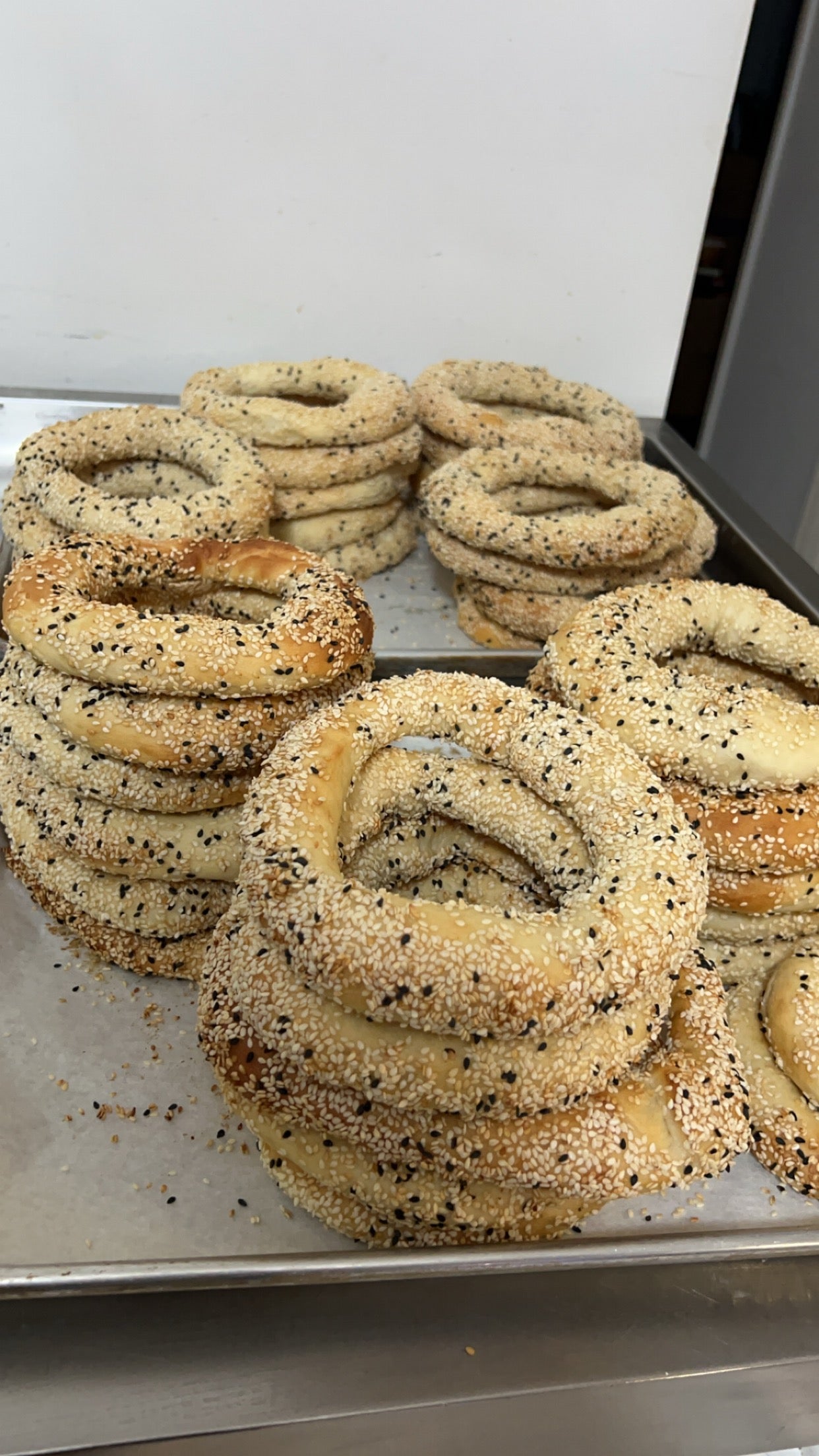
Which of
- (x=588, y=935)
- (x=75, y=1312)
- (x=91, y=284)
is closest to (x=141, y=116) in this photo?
(x=91, y=284)

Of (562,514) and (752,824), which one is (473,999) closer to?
(752,824)

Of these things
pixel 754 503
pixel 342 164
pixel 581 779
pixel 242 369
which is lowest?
pixel 754 503

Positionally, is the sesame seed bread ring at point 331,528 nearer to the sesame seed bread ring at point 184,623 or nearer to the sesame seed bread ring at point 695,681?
the sesame seed bread ring at point 184,623

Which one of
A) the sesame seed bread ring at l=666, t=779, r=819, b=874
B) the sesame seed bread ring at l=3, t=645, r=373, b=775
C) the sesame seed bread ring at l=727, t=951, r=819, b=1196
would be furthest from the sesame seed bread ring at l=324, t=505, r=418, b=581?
the sesame seed bread ring at l=727, t=951, r=819, b=1196

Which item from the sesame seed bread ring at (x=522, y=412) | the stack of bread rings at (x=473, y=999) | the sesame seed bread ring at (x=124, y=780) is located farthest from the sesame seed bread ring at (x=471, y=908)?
the sesame seed bread ring at (x=522, y=412)

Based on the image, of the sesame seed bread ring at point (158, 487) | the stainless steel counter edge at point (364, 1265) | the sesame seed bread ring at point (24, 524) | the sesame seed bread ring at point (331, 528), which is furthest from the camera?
the sesame seed bread ring at point (331, 528)

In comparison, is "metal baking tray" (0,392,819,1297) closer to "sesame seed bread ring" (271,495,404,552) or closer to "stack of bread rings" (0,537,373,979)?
"stack of bread rings" (0,537,373,979)

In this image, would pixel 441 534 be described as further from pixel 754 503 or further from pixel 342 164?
pixel 754 503
